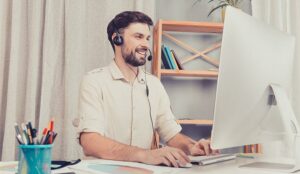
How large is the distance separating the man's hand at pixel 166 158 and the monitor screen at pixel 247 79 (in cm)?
20

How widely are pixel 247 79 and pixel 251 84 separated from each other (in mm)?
25

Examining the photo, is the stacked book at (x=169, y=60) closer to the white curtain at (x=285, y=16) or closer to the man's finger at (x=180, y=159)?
the white curtain at (x=285, y=16)

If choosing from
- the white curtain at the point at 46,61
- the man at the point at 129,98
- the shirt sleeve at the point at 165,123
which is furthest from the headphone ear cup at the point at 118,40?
the white curtain at the point at 46,61

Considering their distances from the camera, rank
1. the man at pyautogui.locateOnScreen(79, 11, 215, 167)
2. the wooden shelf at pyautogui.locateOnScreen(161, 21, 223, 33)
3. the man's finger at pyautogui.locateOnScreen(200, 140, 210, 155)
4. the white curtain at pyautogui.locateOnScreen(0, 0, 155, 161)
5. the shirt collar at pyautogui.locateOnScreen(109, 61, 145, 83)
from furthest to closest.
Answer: the wooden shelf at pyautogui.locateOnScreen(161, 21, 223, 33), the white curtain at pyautogui.locateOnScreen(0, 0, 155, 161), the shirt collar at pyautogui.locateOnScreen(109, 61, 145, 83), the man at pyautogui.locateOnScreen(79, 11, 215, 167), the man's finger at pyautogui.locateOnScreen(200, 140, 210, 155)

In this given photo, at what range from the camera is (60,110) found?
267 centimetres

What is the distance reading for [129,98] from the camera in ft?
6.25

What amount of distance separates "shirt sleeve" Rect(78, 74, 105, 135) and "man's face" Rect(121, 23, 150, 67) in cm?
22

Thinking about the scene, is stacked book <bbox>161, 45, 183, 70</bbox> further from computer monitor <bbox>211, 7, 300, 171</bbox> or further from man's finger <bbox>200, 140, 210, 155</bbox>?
computer monitor <bbox>211, 7, 300, 171</bbox>

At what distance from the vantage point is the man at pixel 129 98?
1.78 m

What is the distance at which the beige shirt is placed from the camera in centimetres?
183

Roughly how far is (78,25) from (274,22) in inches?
58.3

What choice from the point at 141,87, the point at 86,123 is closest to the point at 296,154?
the point at 86,123

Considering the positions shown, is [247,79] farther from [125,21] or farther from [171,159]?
[125,21]

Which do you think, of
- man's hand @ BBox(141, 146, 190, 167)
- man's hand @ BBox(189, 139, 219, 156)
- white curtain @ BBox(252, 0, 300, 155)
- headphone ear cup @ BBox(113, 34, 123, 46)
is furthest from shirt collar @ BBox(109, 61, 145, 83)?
white curtain @ BBox(252, 0, 300, 155)
